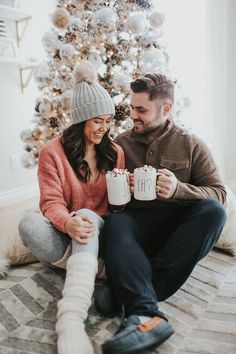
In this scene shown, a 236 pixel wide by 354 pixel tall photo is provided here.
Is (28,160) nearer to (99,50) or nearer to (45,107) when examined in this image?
(45,107)

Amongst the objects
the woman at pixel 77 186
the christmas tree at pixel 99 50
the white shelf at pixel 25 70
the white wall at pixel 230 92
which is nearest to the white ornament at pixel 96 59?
the christmas tree at pixel 99 50

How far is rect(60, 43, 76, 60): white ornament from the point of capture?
169 centimetres

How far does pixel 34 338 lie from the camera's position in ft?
3.24

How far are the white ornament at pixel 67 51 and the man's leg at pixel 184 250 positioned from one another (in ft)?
3.45

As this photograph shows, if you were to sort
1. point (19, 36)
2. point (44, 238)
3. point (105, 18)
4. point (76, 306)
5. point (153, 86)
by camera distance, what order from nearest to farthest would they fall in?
point (76, 306) < point (44, 238) < point (153, 86) < point (105, 18) < point (19, 36)

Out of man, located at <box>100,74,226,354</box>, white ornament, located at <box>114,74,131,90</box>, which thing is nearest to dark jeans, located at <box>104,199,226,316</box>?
man, located at <box>100,74,226,354</box>

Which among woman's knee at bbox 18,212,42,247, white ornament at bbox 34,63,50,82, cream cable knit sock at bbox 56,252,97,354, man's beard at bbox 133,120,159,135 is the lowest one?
cream cable knit sock at bbox 56,252,97,354

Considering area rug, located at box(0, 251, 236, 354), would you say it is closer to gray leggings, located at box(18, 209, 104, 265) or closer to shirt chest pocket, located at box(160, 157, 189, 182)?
gray leggings, located at box(18, 209, 104, 265)

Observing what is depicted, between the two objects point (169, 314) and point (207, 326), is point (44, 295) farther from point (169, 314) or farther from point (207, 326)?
point (207, 326)

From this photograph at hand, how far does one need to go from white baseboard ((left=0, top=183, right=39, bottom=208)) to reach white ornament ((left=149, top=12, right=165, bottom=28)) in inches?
60.5

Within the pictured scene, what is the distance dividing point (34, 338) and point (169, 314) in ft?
1.35

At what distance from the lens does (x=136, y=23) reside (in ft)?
5.48

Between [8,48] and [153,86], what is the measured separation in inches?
60.0

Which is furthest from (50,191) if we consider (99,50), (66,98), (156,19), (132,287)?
(156,19)
